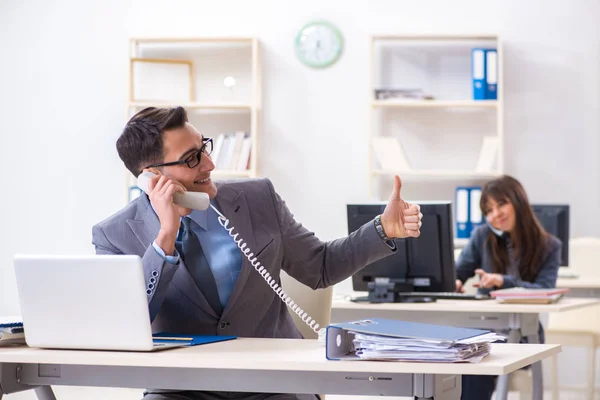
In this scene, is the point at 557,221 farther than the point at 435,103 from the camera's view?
No

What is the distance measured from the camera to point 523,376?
345cm

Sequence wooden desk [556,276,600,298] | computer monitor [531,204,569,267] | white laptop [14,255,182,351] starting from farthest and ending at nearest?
computer monitor [531,204,569,267]
wooden desk [556,276,600,298]
white laptop [14,255,182,351]

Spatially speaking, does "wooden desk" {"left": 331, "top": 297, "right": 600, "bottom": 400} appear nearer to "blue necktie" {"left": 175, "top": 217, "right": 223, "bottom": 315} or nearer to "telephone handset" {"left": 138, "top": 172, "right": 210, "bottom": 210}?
"blue necktie" {"left": 175, "top": 217, "right": 223, "bottom": 315}

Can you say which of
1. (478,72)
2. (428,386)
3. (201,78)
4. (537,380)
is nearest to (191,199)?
(428,386)

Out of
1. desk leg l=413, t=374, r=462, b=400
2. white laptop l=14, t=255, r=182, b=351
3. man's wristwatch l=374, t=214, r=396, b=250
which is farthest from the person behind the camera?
man's wristwatch l=374, t=214, r=396, b=250

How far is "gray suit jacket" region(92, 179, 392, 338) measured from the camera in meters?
2.13

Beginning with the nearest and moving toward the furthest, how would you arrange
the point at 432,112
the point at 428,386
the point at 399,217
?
the point at 428,386 → the point at 399,217 → the point at 432,112

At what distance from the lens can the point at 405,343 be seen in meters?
1.57

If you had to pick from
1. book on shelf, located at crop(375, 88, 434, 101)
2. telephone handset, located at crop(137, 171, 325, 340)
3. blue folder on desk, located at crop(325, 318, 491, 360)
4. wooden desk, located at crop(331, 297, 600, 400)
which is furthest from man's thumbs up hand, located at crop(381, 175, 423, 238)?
book on shelf, located at crop(375, 88, 434, 101)

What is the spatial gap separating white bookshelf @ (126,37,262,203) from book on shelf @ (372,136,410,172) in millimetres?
794

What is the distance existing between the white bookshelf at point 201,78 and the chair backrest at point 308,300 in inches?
120

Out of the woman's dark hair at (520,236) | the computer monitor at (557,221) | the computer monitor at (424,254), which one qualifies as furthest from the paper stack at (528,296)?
the computer monitor at (557,221)

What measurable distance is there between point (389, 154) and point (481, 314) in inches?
88.6

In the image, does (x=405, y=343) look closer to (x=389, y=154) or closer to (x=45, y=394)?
(x=45, y=394)
